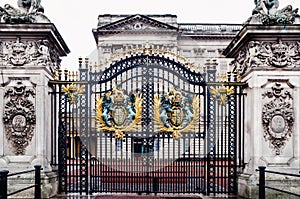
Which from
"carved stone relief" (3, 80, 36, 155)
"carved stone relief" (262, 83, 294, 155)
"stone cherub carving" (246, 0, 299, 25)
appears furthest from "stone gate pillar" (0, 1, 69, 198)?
"carved stone relief" (262, 83, 294, 155)

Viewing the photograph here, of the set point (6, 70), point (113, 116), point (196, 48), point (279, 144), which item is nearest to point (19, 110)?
point (6, 70)

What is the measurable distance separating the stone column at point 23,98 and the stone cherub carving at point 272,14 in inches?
184

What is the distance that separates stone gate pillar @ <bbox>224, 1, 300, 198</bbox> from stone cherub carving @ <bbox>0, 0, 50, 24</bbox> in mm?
4695

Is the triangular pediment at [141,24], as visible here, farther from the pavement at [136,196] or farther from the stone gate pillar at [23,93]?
the pavement at [136,196]

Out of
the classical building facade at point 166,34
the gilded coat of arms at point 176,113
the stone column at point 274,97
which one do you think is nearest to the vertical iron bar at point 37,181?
the gilded coat of arms at point 176,113

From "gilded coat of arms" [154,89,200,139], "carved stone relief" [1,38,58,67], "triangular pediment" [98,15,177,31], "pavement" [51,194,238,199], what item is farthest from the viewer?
"triangular pediment" [98,15,177,31]

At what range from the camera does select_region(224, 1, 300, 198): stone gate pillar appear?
10.7 meters

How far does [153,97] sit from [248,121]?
2308mm

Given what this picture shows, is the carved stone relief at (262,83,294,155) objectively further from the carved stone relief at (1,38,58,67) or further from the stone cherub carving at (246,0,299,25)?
the carved stone relief at (1,38,58,67)

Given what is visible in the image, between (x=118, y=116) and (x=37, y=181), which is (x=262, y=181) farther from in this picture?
(x=37, y=181)

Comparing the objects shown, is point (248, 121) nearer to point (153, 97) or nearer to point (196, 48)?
point (153, 97)

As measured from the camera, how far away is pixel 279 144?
35.4ft

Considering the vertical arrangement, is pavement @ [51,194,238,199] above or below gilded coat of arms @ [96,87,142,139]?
below

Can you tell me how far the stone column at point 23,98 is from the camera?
10766 millimetres
